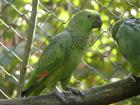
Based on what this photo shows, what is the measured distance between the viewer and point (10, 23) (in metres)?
3.05

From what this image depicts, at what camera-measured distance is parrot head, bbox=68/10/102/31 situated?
2260 millimetres

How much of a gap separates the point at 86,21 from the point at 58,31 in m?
0.60

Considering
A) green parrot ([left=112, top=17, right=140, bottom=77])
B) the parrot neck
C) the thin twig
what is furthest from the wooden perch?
the thin twig

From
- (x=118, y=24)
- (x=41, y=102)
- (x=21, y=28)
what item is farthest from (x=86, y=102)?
(x=21, y=28)

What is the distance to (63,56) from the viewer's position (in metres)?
2.23

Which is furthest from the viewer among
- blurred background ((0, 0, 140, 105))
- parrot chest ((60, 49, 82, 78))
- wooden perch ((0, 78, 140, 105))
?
blurred background ((0, 0, 140, 105))

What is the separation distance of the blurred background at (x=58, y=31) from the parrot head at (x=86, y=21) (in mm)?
300

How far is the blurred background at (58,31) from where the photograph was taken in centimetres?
273

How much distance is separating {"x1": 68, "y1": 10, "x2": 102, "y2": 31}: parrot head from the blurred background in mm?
300

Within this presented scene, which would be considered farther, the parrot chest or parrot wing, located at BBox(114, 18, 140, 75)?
the parrot chest

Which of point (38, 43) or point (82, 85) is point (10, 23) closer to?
point (38, 43)

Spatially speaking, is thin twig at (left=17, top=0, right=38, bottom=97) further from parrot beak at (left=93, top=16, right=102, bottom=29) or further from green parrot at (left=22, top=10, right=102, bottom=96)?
parrot beak at (left=93, top=16, right=102, bottom=29)

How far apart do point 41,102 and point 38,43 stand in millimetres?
1025

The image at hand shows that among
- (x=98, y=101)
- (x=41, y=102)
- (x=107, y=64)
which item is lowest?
(x=107, y=64)
